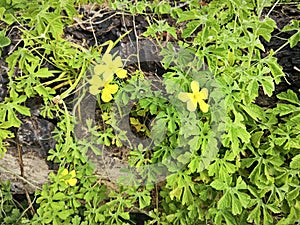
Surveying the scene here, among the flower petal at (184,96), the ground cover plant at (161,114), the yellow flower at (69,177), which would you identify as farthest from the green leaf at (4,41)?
the flower petal at (184,96)

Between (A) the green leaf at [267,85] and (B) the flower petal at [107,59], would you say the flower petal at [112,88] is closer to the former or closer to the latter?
(B) the flower petal at [107,59]

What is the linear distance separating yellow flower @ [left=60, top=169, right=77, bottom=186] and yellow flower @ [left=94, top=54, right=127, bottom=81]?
0.37 m

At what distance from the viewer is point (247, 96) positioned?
64.1 inches

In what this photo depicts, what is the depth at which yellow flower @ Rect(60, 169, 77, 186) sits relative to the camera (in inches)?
69.6

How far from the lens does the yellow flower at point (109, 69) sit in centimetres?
166

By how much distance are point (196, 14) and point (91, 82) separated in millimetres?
406

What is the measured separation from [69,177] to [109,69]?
41 cm

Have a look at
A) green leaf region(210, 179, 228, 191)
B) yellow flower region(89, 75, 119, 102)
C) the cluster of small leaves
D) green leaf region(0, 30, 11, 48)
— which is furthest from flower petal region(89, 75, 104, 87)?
green leaf region(210, 179, 228, 191)

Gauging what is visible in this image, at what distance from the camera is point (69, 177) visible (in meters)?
1.77

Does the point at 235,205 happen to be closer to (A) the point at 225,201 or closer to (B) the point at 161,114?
(A) the point at 225,201

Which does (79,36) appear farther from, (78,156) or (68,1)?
(78,156)

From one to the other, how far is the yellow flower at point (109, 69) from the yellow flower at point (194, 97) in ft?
0.73

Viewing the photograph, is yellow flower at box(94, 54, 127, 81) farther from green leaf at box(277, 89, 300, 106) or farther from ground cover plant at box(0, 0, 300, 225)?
green leaf at box(277, 89, 300, 106)

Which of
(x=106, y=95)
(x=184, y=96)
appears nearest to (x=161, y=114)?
(x=184, y=96)
